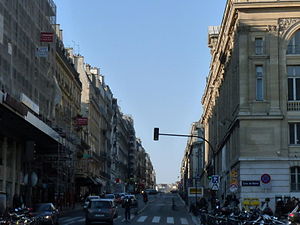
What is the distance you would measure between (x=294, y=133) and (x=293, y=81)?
4.02 meters

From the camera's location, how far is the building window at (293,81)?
50469mm

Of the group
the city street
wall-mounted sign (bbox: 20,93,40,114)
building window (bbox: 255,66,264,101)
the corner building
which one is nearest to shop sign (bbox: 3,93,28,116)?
wall-mounted sign (bbox: 20,93,40,114)

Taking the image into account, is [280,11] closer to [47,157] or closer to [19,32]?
[19,32]

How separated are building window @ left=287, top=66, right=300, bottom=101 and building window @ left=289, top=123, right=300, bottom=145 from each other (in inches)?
81.1

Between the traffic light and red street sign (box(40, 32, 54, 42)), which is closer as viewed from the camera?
the traffic light

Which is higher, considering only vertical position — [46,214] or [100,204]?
[100,204]

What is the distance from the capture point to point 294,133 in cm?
4997

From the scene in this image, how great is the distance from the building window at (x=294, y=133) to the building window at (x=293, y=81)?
2.06m

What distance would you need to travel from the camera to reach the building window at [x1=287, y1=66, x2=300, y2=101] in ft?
166

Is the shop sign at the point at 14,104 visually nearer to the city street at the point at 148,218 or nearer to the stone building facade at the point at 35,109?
the stone building facade at the point at 35,109

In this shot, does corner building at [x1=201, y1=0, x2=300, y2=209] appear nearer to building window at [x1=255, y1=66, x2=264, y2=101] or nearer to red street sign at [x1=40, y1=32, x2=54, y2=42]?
building window at [x1=255, y1=66, x2=264, y2=101]

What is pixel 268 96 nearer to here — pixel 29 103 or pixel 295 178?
pixel 295 178

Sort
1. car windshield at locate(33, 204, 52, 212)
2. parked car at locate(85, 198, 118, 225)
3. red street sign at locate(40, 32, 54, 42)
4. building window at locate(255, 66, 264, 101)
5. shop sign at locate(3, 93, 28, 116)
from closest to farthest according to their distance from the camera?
car windshield at locate(33, 204, 52, 212) < parked car at locate(85, 198, 118, 225) < shop sign at locate(3, 93, 28, 116) < building window at locate(255, 66, 264, 101) < red street sign at locate(40, 32, 54, 42)

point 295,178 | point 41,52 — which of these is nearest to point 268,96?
point 295,178
